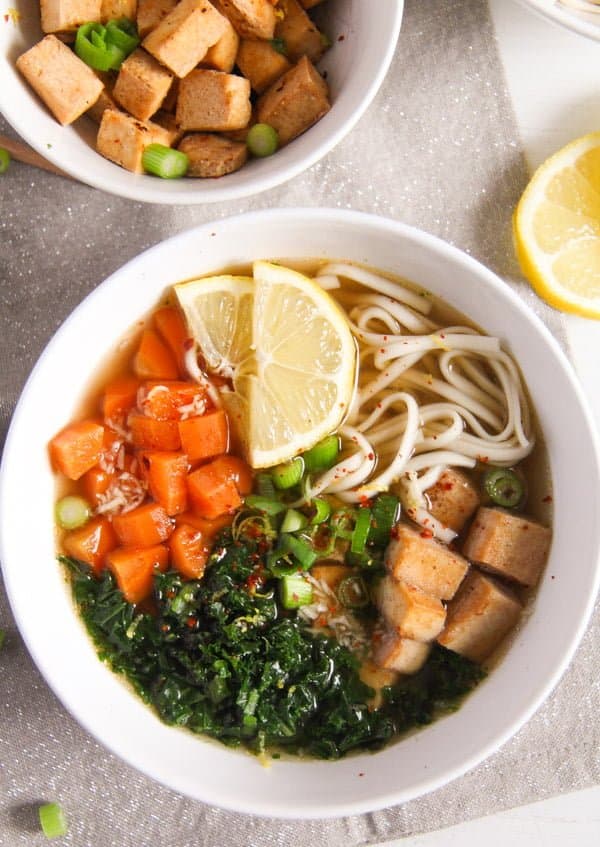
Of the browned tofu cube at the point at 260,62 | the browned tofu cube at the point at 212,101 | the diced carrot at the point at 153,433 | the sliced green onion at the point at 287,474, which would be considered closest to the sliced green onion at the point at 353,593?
the sliced green onion at the point at 287,474

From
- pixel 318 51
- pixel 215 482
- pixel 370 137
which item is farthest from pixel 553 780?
pixel 318 51

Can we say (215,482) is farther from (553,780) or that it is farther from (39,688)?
(553,780)

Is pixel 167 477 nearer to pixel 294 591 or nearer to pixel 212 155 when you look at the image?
pixel 294 591

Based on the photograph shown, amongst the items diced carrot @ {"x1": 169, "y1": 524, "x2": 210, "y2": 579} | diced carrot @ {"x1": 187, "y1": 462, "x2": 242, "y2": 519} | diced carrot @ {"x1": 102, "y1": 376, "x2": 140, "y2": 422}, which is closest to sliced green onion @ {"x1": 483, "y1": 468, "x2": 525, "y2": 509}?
diced carrot @ {"x1": 187, "y1": 462, "x2": 242, "y2": 519}

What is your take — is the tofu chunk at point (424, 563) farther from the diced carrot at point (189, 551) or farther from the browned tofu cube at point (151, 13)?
the browned tofu cube at point (151, 13)

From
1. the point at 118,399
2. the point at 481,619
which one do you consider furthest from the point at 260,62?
the point at 481,619

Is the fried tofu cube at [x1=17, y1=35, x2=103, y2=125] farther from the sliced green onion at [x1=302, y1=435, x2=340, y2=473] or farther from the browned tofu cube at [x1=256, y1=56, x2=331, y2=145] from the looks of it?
Answer: the sliced green onion at [x1=302, y1=435, x2=340, y2=473]
